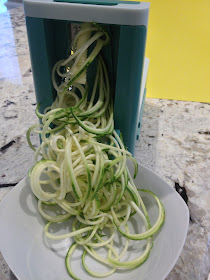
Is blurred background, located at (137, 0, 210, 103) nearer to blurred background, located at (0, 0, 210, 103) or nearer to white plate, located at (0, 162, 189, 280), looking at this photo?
blurred background, located at (0, 0, 210, 103)

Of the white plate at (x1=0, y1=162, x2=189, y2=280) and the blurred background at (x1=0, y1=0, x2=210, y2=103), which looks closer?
the white plate at (x1=0, y1=162, x2=189, y2=280)

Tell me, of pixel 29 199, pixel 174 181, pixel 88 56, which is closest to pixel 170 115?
pixel 174 181

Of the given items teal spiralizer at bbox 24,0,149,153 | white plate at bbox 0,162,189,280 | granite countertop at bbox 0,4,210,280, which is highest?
teal spiralizer at bbox 24,0,149,153

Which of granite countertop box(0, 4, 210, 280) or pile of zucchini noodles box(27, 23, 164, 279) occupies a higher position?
pile of zucchini noodles box(27, 23, 164, 279)

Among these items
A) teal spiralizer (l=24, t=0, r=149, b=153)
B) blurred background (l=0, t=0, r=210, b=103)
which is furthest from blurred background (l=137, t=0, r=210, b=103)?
teal spiralizer (l=24, t=0, r=149, b=153)
